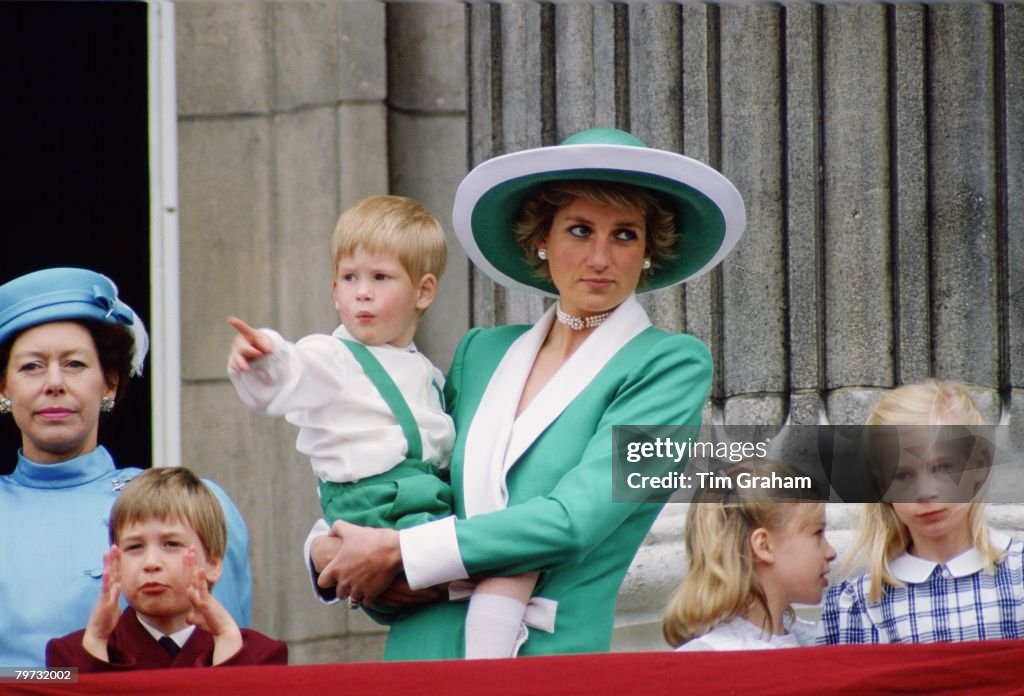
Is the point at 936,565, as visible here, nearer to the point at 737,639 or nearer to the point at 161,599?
the point at 737,639

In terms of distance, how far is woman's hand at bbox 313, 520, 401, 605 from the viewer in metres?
3.24

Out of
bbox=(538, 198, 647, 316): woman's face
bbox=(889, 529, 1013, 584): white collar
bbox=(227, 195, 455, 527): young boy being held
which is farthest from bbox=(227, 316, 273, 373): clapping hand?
bbox=(889, 529, 1013, 584): white collar

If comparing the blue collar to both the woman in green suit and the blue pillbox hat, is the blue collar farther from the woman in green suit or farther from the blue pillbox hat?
the woman in green suit

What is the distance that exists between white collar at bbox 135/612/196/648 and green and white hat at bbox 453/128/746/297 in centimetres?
93

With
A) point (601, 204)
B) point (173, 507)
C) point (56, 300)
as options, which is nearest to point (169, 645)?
point (173, 507)

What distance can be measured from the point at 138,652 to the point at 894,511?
4.63 feet

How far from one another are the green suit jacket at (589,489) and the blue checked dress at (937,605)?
415mm

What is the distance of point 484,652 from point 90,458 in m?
0.90

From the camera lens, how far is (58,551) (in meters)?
3.48

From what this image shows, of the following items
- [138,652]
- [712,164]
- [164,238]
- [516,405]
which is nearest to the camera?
[138,652]

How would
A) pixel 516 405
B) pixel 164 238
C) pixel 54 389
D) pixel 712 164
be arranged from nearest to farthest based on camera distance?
pixel 516 405, pixel 54 389, pixel 712 164, pixel 164 238

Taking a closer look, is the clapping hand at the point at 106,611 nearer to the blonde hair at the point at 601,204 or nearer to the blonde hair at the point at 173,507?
the blonde hair at the point at 173,507

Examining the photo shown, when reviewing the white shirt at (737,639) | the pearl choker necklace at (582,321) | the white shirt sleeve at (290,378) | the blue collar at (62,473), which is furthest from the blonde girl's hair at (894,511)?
the blue collar at (62,473)

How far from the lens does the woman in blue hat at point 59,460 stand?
11.3 ft
